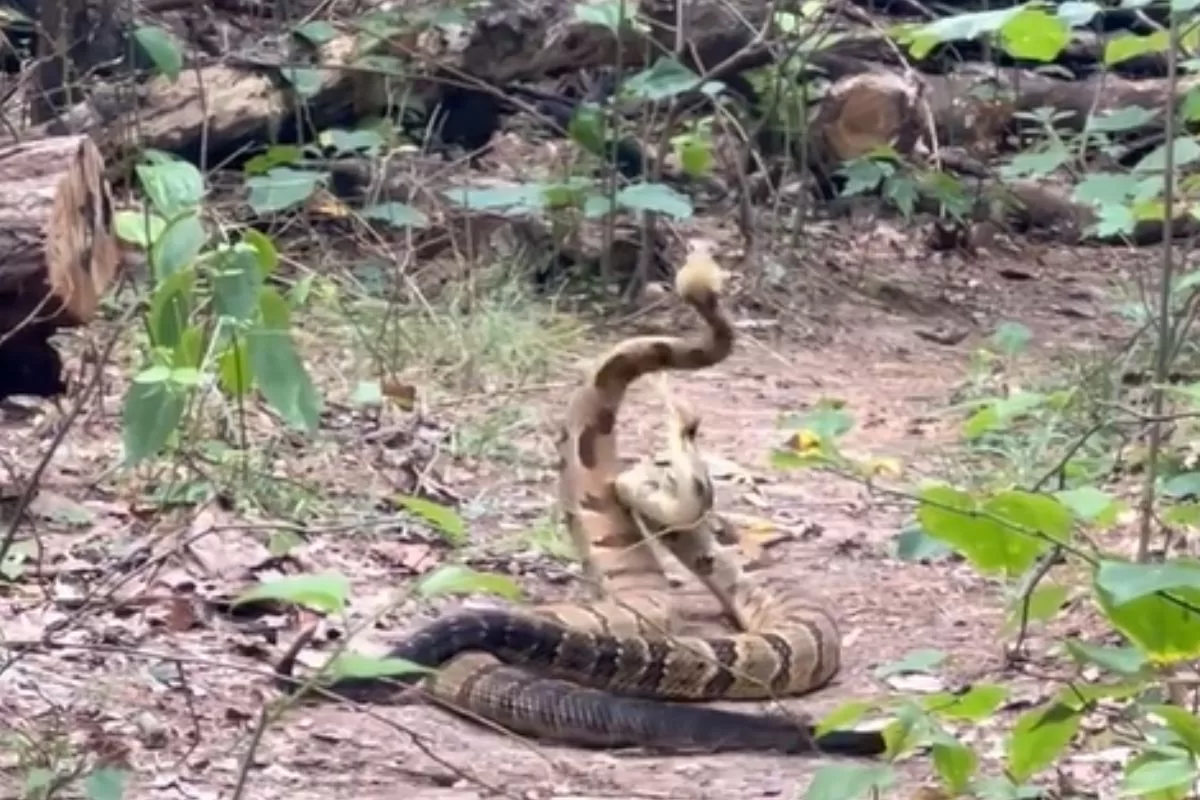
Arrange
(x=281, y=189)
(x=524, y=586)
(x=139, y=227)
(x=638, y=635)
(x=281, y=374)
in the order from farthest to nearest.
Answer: (x=281, y=189) < (x=524, y=586) < (x=638, y=635) < (x=139, y=227) < (x=281, y=374)

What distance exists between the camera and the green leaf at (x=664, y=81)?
716 centimetres

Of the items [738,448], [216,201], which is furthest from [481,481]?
[216,201]

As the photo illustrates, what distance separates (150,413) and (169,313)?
0.68ft

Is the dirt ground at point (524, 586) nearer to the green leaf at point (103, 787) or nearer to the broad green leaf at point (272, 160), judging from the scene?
the green leaf at point (103, 787)

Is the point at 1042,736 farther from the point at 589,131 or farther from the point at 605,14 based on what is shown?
the point at 589,131

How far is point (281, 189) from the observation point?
21.0 ft

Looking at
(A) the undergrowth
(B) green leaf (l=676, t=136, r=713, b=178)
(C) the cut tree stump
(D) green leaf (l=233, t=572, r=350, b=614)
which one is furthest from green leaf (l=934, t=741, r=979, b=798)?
(B) green leaf (l=676, t=136, r=713, b=178)

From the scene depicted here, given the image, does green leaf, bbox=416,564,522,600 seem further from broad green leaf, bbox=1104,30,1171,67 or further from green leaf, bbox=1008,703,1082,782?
broad green leaf, bbox=1104,30,1171,67

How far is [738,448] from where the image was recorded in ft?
21.9

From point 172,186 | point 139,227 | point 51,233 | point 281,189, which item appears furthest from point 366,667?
point 281,189

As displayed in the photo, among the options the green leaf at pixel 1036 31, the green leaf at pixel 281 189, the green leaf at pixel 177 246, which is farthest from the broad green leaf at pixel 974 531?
the green leaf at pixel 281 189

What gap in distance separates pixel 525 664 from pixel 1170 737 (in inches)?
72.2

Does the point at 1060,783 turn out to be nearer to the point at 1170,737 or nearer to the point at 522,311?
the point at 1170,737

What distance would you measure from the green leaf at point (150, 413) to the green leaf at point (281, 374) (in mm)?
166
